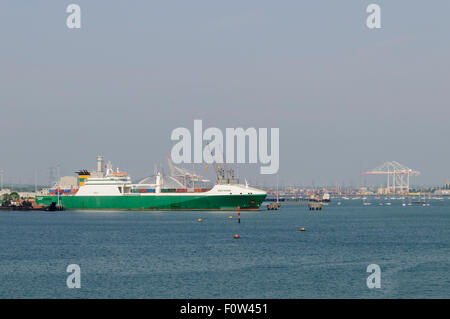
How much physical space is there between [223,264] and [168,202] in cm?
9885

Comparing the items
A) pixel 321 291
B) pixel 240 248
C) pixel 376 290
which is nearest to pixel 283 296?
pixel 321 291

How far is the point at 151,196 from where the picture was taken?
152 m

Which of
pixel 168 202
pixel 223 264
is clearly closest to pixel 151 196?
pixel 168 202

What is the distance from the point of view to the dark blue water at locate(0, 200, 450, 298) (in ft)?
129

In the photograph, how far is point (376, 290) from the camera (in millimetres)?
39469

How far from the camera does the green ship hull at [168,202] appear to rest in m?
144
